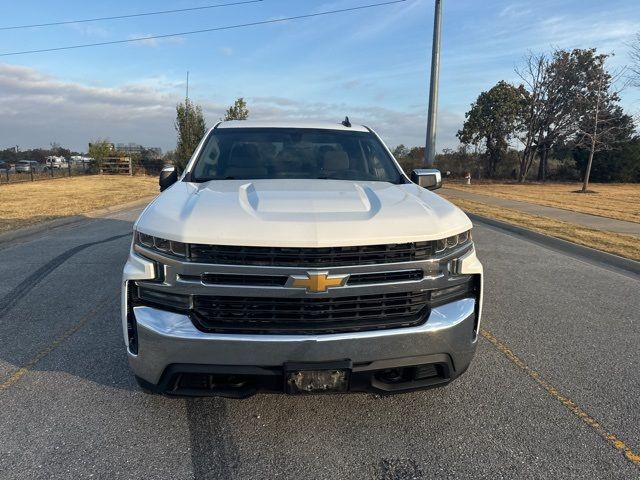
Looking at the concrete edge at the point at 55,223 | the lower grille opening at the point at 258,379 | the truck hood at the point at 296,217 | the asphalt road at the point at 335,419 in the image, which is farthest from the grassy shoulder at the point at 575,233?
the concrete edge at the point at 55,223

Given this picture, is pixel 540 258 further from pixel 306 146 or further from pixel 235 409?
pixel 235 409

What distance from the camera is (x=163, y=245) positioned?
2613mm

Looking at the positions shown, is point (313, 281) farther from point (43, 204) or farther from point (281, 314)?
point (43, 204)

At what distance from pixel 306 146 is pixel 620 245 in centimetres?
729

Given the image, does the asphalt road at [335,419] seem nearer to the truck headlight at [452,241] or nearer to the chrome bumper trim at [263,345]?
the chrome bumper trim at [263,345]

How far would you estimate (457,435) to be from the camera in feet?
9.44

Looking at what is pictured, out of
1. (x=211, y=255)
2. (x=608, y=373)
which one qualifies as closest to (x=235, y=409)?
(x=211, y=255)

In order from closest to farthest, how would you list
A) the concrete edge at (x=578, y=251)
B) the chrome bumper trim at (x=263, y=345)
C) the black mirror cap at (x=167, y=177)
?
the chrome bumper trim at (x=263, y=345)
the black mirror cap at (x=167, y=177)
the concrete edge at (x=578, y=251)

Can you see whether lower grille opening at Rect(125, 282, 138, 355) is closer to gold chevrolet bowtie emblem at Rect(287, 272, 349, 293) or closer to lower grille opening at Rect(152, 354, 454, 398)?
lower grille opening at Rect(152, 354, 454, 398)

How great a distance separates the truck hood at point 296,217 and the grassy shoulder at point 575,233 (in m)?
6.54

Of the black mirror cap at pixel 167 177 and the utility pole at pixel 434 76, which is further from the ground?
the utility pole at pixel 434 76

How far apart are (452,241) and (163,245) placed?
5.31ft

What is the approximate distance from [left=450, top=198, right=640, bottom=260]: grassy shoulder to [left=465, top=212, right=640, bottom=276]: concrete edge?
0.19 m

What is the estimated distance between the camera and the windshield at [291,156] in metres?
4.07
